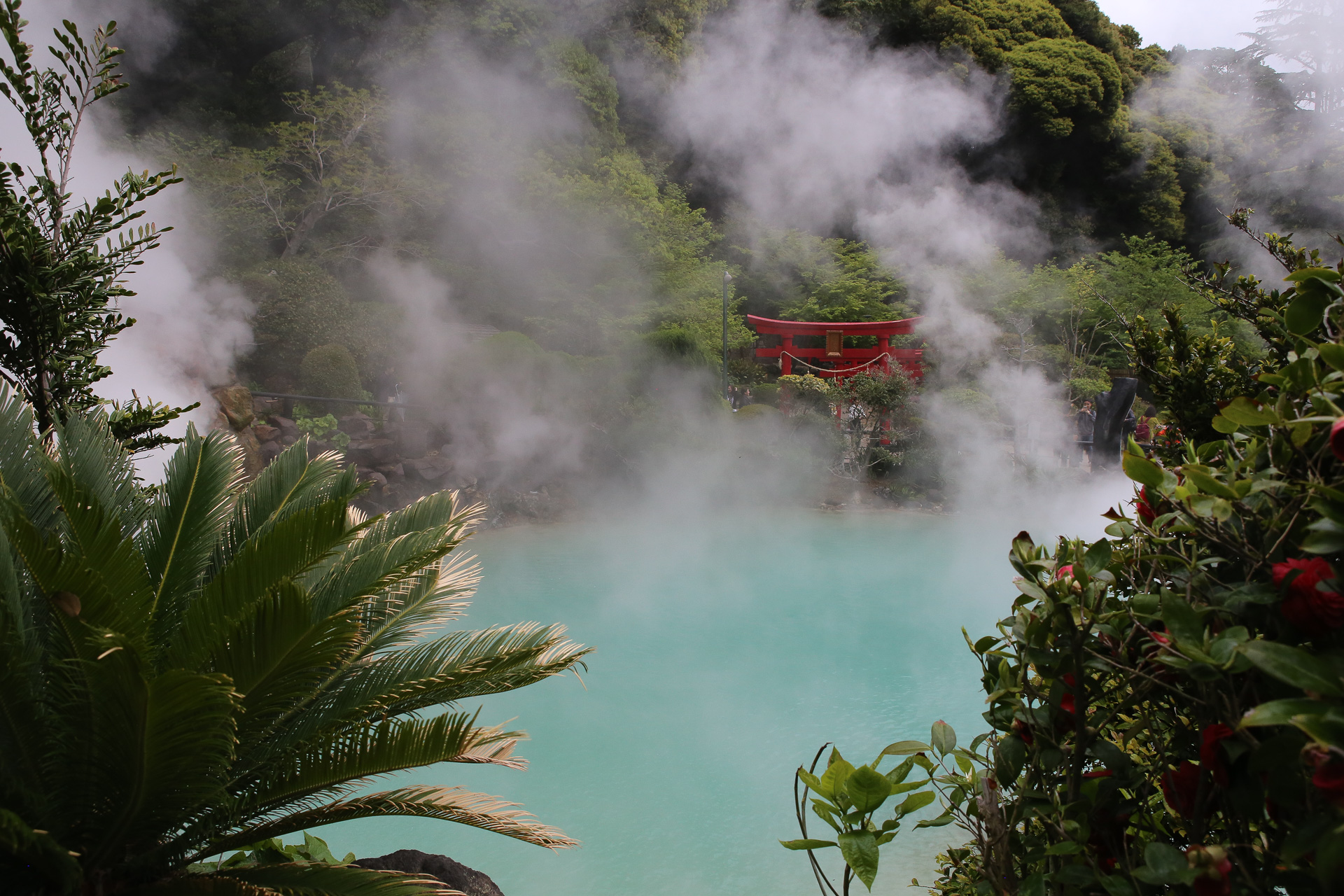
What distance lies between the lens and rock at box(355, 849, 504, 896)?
233 cm

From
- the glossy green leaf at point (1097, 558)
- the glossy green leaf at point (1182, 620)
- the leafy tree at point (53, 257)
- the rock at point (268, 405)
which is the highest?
the rock at point (268, 405)

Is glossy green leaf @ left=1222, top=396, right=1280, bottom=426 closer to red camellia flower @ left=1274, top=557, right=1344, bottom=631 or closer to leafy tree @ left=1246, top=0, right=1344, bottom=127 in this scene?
red camellia flower @ left=1274, top=557, right=1344, bottom=631

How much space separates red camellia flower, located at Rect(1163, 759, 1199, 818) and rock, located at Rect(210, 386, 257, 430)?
9824 mm

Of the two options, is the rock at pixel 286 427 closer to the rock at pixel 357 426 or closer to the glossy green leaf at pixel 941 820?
the rock at pixel 357 426

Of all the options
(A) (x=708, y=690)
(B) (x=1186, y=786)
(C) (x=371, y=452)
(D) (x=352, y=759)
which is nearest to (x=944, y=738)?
(B) (x=1186, y=786)

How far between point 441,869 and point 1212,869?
224 centimetres

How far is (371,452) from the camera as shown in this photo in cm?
1000

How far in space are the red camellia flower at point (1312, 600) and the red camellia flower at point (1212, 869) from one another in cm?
22

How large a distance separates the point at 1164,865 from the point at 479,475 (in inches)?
403

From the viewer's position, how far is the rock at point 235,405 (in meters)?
8.91

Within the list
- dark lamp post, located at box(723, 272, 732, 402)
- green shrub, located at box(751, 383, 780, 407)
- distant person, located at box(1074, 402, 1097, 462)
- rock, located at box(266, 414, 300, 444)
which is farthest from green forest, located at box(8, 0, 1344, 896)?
green shrub, located at box(751, 383, 780, 407)

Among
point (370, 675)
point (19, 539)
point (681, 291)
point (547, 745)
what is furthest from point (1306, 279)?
point (681, 291)

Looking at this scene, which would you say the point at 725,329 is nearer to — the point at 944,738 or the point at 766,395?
the point at 766,395

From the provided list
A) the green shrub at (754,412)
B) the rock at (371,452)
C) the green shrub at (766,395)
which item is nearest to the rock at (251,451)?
the rock at (371,452)
